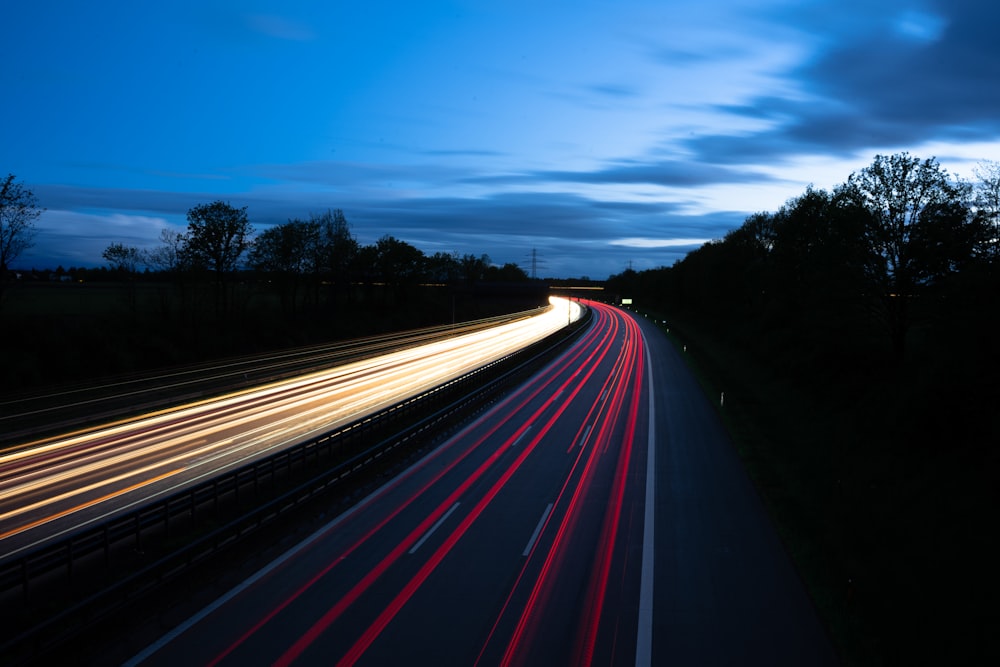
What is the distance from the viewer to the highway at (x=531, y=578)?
11.1m

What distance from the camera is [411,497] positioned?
1930 centimetres

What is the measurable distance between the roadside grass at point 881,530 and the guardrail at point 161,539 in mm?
12718

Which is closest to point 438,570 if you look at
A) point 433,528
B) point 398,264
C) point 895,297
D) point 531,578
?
point 531,578

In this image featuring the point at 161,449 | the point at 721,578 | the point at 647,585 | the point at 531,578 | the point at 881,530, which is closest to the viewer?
the point at 647,585

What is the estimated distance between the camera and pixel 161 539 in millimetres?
14977

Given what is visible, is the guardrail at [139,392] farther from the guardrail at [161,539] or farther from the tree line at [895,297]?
the tree line at [895,297]

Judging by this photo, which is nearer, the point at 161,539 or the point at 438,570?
the point at 438,570

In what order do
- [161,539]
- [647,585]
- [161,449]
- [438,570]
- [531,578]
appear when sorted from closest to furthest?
[647,585] → [531,578] → [438,570] → [161,539] → [161,449]

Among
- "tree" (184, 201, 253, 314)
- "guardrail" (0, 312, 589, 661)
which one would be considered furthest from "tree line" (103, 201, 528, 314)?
"guardrail" (0, 312, 589, 661)

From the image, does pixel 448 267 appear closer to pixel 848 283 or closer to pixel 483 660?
pixel 848 283

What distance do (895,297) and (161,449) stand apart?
126 feet

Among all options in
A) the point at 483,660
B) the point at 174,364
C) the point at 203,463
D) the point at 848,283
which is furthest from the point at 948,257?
the point at 174,364

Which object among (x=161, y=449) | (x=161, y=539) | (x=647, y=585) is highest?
(x=161, y=539)

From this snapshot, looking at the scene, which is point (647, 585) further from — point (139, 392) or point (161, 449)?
point (139, 392)
